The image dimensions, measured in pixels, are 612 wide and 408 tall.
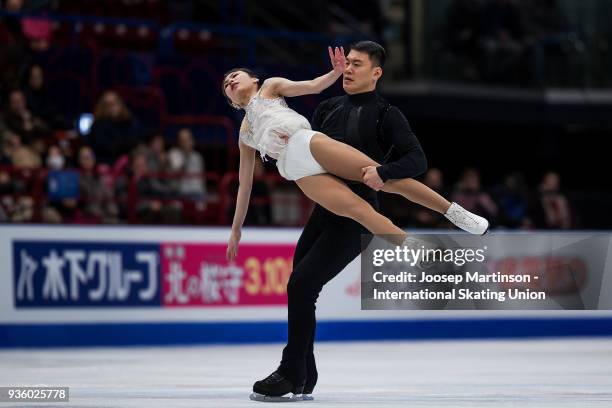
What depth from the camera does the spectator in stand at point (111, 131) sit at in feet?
46.1


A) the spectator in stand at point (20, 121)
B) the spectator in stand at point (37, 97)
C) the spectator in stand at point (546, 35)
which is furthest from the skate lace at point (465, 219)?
the spectator in stand at point (546, 35)

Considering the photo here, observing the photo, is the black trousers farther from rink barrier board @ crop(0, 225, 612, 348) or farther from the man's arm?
rink barrier board @ crop(0, 225, 612, 348)

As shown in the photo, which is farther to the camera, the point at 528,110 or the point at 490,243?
the point at 528,110

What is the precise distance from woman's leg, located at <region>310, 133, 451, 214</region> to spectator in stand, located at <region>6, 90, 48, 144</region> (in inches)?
306

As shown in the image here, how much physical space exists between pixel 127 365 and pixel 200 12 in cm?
898

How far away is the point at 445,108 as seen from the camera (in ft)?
66.9

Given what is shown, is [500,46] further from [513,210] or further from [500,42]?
[513,210]

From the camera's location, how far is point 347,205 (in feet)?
21.1

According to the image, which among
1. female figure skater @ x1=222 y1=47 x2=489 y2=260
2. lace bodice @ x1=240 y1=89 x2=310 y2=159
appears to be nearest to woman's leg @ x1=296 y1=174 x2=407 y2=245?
female figure skater @ x1=222 y1=47 x2=489 y2=260

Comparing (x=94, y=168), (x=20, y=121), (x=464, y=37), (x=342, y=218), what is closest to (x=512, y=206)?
(x=94, y=168)

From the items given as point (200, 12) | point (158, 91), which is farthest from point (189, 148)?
Result: point (200, 12)

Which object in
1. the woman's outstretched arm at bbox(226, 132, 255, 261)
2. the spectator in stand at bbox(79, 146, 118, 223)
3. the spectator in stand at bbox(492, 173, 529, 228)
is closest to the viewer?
the woman's outstretched arm at bbox(226, 132, 255, 261)

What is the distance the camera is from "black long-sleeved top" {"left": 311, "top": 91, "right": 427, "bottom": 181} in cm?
650

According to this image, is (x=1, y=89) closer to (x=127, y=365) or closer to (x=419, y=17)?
(x=127, y=365)
